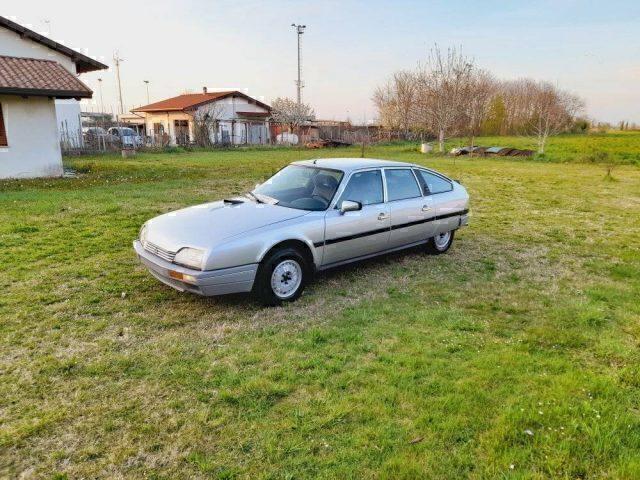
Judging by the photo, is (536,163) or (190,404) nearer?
(190,404)

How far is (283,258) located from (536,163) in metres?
23.1

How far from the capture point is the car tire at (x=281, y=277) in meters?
4.70

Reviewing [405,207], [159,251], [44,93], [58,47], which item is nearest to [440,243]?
[405,207]

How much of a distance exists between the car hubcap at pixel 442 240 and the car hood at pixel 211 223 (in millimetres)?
2728

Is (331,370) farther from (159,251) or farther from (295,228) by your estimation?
(159,251)

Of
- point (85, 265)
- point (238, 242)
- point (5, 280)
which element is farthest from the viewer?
point (85, 265)

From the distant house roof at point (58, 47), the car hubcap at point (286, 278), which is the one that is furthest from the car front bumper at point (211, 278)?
the distant house roof at point (58, 47)

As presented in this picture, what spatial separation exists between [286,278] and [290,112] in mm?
43552

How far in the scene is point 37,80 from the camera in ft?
45.0

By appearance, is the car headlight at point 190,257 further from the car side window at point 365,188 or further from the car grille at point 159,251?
the car side window at point 365,188

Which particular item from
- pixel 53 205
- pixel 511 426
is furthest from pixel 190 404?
pixel 53 205

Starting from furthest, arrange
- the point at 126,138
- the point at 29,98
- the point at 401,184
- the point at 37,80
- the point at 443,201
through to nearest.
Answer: the point at 126,138, the point at 29,98, the point at 37,80, the point at 443,201, the point at 401,184

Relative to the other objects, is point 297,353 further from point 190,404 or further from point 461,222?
point 461,222

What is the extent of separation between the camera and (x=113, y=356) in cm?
380
